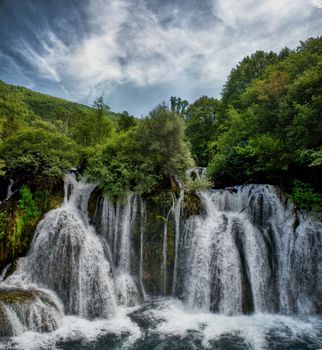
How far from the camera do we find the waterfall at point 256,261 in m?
11.3

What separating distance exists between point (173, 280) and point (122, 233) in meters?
3.61

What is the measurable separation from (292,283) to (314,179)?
20.4 feet

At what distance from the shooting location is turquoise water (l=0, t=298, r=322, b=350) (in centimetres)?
859

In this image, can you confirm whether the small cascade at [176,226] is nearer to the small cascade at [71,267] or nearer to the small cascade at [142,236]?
the small cascade at [142,236]

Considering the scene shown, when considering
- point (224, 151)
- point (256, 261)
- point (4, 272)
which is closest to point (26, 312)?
point (4, 272)

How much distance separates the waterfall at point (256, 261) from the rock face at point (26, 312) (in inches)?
238

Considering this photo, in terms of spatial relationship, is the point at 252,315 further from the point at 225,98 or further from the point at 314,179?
the point at 225,98

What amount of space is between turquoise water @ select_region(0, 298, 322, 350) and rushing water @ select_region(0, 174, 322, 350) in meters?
0.04

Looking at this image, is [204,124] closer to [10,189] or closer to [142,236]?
[142,236]

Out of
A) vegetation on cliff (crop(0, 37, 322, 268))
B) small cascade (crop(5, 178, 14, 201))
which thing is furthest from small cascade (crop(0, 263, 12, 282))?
small cascade (crop(5, 178, 14, 201))

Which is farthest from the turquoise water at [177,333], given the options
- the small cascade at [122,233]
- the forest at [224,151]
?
the forest at [224,151]

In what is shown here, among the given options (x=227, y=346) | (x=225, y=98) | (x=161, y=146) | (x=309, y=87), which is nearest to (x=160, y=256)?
(x=227, y=346)

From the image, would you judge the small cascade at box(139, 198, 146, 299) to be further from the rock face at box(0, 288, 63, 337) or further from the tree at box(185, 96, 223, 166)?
the tree at box(185, 96, 223, 166)

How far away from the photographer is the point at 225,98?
32.8m
